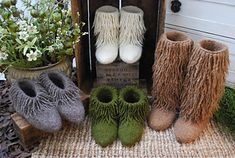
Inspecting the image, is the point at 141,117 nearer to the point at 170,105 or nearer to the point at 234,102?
the point at 170,105

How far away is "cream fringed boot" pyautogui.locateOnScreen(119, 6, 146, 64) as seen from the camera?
2.98ft

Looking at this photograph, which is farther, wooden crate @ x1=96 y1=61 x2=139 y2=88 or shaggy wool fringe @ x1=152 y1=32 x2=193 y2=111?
wooden crate @ x1=96 y1=61 x2=139 y2=88

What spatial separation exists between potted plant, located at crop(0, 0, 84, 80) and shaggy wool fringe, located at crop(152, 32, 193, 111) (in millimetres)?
243

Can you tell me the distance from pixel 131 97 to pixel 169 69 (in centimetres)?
15

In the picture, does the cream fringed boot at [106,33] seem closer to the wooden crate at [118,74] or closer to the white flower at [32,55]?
the wooden crate at [118,74]

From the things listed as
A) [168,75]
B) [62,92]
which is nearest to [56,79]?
[62,92]

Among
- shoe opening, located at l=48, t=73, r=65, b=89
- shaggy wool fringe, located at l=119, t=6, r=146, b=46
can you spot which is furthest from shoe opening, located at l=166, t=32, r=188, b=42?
shoe opening, located at l=48, t=73, r=65, b=89

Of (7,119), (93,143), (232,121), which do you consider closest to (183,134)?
(232,121)

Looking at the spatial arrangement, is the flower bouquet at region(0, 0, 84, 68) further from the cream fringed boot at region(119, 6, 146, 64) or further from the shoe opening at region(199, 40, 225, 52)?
the shoe opening at region(199, 40, 225, 52)

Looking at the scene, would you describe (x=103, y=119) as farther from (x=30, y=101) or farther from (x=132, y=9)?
(x=132, y=9)

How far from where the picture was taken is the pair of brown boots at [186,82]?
30.7 inches

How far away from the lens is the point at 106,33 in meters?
0.92

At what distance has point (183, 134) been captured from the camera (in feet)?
2.82

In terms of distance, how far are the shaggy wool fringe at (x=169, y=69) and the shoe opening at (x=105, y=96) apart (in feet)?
0.43
